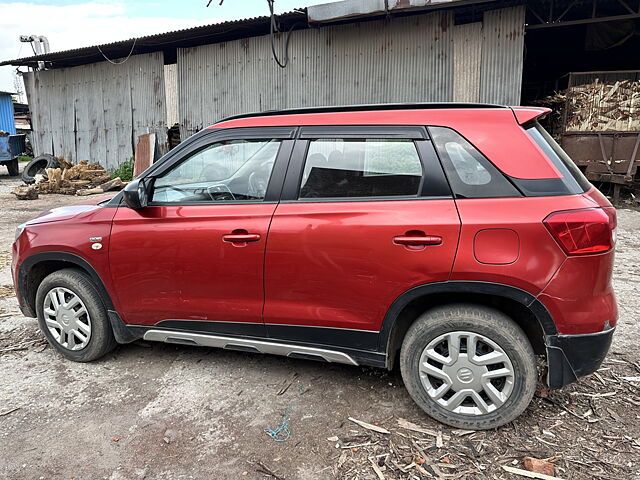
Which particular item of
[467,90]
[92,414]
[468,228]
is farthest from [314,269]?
[467,90]

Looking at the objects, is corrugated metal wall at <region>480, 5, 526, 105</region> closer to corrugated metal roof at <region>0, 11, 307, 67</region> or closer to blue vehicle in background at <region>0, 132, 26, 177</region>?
corrugated metal roof at <region>0, 11, 307, 67</region>

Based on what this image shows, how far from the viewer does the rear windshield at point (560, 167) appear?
2.38 meters

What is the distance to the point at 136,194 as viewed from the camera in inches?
117

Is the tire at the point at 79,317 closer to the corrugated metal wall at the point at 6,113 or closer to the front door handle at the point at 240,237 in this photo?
the front door handle at the point at 240,237

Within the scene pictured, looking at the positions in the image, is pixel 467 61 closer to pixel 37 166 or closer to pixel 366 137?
pixel 366 137

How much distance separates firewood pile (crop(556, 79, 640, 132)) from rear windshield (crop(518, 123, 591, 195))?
8712 mm

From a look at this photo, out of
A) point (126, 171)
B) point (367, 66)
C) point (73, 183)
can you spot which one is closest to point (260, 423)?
point (367, 66)

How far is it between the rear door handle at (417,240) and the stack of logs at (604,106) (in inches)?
367

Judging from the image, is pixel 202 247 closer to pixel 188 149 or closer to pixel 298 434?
pixel 188 149

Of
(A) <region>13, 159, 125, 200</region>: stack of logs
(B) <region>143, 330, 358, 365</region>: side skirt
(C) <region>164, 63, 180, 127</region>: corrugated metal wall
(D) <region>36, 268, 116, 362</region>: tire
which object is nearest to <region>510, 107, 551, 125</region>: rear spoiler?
(B) <region>143, 330, 358, 365</region>: side skirt

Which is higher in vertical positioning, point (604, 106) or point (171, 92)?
point (171, 92)

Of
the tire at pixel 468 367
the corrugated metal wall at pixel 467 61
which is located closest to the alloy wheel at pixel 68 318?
the tire at pixel 468 367

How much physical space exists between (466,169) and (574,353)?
1.12 m

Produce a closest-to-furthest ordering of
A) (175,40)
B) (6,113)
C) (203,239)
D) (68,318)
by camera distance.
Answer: (203,239), (68,318), (175,40), (6,113)
